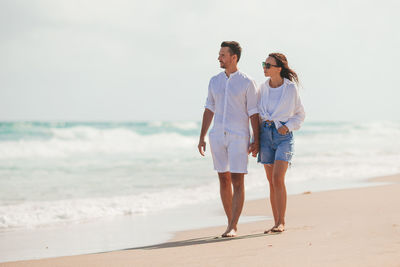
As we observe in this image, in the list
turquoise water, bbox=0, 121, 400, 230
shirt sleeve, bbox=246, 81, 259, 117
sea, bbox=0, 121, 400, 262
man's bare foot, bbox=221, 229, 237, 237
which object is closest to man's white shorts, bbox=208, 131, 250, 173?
shirt sleeve, bbox=246, 81, 259, 117

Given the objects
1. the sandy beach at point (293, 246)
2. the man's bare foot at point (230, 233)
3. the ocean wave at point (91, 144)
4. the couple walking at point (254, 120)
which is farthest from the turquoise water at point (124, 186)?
the ocean wave at point (91, 144)

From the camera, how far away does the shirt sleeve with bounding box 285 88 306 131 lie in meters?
5.06

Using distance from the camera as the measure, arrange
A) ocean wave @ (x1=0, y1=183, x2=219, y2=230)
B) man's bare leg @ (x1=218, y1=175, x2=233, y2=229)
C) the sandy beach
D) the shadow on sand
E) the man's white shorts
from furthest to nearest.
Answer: ocean wave @ (x1=0, y1=183, x2=219, y2=230)
man's bare leg @ (x1=218, y1=175, x2=233, y2=229)
the man's white shorts
the shadow on sand
the sandy beach

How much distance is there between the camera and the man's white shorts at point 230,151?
5141mm

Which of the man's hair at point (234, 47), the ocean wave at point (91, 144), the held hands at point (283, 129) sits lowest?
the ocean wave at point (91, 144)

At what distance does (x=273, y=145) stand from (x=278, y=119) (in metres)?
0.26

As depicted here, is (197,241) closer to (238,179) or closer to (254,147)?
(238,179)

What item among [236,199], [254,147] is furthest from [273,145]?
[236,199]

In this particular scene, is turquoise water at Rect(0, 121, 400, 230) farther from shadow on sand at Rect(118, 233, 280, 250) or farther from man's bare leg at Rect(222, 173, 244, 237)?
man's bare leg at Rect(222, 173, 244, 237)

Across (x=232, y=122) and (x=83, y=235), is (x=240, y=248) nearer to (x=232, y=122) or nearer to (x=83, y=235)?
(x=232, y=122)

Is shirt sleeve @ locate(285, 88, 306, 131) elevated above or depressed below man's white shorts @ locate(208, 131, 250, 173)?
above

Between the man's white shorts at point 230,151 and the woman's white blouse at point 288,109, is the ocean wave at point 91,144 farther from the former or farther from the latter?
the woman's white blouse at point 288,109

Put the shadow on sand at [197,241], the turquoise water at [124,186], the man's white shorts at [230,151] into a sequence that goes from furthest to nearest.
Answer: the turquoise water at [124,186] → the man's white shorts at [230,151] → the shadow on sand at [197,241]

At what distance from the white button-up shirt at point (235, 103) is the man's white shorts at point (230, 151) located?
51 mm
